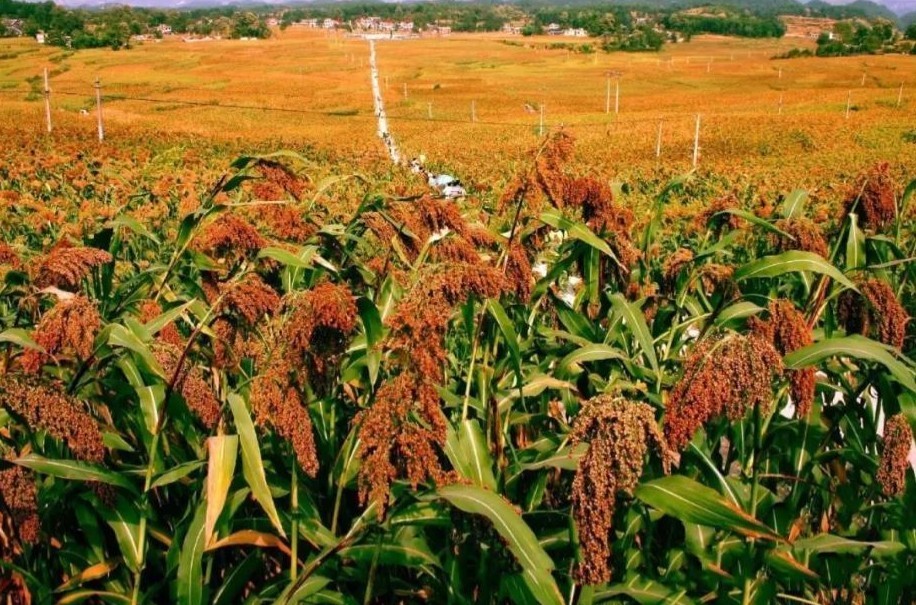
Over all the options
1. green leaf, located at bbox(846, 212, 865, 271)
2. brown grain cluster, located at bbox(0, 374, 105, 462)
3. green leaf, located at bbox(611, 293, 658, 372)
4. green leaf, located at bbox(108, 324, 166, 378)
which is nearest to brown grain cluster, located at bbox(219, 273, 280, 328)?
green leaf, located at bbox(108, 324, 166, 378)

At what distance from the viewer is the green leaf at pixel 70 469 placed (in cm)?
217

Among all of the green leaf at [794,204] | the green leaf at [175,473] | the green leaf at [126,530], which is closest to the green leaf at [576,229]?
the green leaf at [794,204]

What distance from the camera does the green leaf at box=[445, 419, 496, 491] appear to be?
237 cm

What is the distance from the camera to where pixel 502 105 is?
5028cm

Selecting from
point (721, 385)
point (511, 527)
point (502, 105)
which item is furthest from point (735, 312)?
point (502, 105)

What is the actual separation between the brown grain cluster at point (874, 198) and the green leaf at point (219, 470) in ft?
7.69

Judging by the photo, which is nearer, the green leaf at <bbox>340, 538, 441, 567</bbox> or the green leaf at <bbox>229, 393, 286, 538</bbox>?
the green leaf at <bbox>229, 393, 286, 538</bbox>

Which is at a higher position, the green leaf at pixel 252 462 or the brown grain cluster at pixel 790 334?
the brown grain cluster at pixel 790 334

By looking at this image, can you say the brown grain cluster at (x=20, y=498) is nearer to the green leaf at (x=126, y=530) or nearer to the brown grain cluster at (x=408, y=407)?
the green leaf at (x=126, y=530)

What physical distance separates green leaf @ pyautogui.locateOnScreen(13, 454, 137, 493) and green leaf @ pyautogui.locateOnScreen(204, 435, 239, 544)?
43cm

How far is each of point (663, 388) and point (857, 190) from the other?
1044 mm

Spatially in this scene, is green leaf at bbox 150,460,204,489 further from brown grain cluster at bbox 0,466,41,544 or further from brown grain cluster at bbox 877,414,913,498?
brown grain cluster at bbox 877,414,913,498

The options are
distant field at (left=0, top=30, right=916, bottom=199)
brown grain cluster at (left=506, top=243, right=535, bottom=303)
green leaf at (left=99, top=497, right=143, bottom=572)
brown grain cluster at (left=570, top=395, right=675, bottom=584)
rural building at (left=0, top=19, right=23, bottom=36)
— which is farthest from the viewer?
rural building at (left=0, top=19, right=23, bottom=36)

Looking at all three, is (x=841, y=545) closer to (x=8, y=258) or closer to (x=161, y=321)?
(x=161, y=321)
